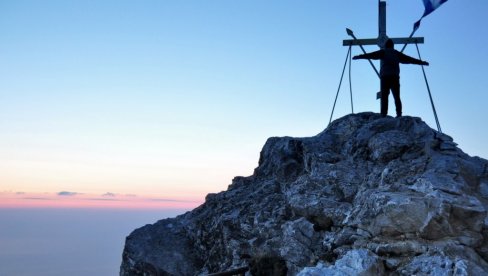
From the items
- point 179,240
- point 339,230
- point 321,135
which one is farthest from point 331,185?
point 179,240

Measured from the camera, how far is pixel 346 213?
33.2 feet

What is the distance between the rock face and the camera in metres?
8.60

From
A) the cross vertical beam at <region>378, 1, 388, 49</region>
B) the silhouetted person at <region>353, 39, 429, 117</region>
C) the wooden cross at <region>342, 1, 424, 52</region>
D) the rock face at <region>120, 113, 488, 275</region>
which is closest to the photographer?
the rock face at <region>120, 113, 488, 275</region>

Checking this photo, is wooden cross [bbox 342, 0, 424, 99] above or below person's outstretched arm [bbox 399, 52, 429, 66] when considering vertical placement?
above

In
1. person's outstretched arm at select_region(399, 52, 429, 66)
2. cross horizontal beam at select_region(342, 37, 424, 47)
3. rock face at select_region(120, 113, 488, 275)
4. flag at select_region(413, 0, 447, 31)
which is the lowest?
rock face at select_region(120, 113, 488, 275)

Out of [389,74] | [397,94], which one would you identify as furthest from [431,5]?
[397,94]

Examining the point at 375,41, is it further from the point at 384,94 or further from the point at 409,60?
the point at 384,94

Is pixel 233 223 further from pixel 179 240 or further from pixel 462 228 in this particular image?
pixel 462 228

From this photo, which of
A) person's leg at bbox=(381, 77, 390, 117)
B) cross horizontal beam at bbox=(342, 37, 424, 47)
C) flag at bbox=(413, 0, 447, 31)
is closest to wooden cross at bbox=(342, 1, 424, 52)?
cross horizontal beam at bbox=(342, 37, 424, 47)

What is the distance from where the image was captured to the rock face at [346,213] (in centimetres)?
860

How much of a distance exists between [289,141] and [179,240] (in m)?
4.46

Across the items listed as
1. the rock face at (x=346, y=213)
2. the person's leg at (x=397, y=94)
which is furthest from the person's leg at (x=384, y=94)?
the rock face at (x=346, y=213)

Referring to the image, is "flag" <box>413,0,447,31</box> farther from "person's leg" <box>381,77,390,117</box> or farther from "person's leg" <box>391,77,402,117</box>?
"person's leg" <box>381,77,390,117</box>

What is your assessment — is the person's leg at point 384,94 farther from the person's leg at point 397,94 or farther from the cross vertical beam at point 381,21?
the cross vertical beam at point 381,21
